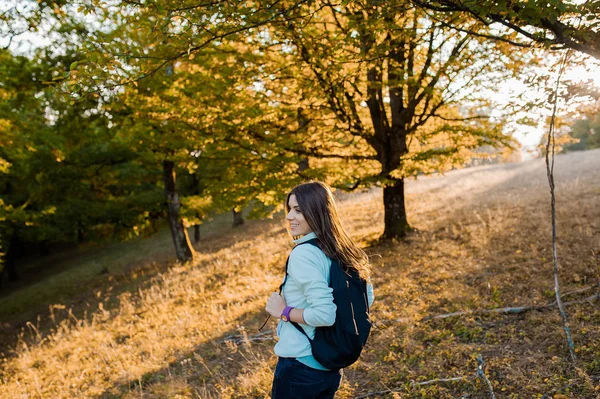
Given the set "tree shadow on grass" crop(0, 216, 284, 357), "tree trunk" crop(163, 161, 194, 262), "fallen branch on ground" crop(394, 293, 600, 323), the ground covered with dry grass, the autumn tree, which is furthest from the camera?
"tree trunk" crop(163, 161, 194, 262)

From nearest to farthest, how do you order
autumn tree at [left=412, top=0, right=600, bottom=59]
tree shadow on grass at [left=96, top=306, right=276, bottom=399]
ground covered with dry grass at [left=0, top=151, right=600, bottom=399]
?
autumn tree at [left=412, top=0, right=600, bottom=59], ground covered with dry grass at [left=0, top=151, right=600, bottom=399], tree shadow on grass at [left=96, top=306, right=276, bottom=399]

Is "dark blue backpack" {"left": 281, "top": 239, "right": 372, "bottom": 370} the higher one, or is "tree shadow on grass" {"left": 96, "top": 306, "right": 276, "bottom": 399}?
"dark blue backpack" {"left": 281, "top": 239, "right": 372, "bottom": 370}

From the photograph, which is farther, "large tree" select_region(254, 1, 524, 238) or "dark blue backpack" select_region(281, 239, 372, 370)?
"large tree" select_region(254, 1, 524, 238)

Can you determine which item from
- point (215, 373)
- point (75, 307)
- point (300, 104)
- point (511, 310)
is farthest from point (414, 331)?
point (75, 307)

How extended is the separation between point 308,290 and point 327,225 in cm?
42

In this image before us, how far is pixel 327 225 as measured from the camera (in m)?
2.49

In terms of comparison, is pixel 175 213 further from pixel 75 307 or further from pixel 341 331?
pixel 341 331

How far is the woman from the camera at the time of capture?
2287 mm

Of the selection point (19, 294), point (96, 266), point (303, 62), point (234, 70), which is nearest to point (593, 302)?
point (303, 62)

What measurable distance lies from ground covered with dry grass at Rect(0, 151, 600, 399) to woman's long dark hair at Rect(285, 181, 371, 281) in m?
2.19

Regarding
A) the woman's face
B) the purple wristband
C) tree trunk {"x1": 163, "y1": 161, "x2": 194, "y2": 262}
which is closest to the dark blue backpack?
the purple wristband

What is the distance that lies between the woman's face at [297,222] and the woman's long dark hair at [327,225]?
3cm

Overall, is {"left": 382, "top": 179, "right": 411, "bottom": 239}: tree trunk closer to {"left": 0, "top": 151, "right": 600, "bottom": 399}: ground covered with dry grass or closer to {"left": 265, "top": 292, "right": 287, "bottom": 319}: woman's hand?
{"left": 0, "top": 151, "right": 600, "bottom": 399}: ground covered with dry grass

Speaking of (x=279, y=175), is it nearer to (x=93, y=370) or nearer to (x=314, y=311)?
(x=93, y=370)
